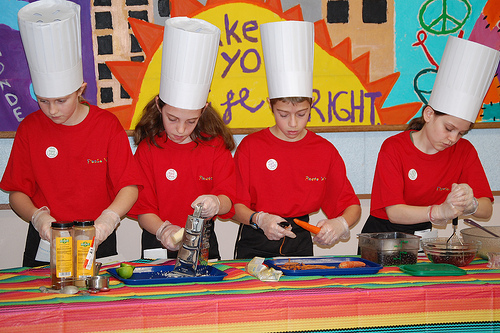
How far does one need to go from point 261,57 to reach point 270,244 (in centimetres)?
109

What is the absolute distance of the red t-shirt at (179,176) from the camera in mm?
2459

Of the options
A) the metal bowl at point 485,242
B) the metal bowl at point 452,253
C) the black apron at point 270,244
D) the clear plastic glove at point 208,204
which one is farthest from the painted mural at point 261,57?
the metal bowl at point 452,253

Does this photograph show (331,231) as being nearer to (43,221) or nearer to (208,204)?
(208,204)

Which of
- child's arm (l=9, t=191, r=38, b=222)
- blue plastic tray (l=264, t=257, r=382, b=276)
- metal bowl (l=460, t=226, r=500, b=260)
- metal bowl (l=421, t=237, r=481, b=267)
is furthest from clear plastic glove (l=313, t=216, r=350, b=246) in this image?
child's arm (l=9, t=191, r=38, b=222)

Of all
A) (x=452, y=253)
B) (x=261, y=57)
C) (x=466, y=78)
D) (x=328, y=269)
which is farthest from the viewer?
(x=261, y=57)

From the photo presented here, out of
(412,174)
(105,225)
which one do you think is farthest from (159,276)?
(412,174)

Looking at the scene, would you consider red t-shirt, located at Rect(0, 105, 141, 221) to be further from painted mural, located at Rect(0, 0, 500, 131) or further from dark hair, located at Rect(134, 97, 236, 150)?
painted mural, located at Rect(0, 0, 500, 131)

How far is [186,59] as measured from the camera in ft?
7.61

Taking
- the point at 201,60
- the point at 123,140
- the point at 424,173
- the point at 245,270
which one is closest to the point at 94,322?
the point at 245,270

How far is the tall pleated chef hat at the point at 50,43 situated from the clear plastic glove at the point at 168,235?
2.31 ft

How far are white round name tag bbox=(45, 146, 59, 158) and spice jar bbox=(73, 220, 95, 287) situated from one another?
2.74 ft

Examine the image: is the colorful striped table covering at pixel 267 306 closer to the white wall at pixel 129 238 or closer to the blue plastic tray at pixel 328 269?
the blue plastic tray at pixel 328 269

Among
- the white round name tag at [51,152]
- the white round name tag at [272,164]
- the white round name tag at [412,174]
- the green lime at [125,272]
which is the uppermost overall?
the white round name tag at [51,152]

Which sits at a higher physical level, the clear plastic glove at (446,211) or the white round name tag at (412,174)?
the white round name tag at (412,174)
